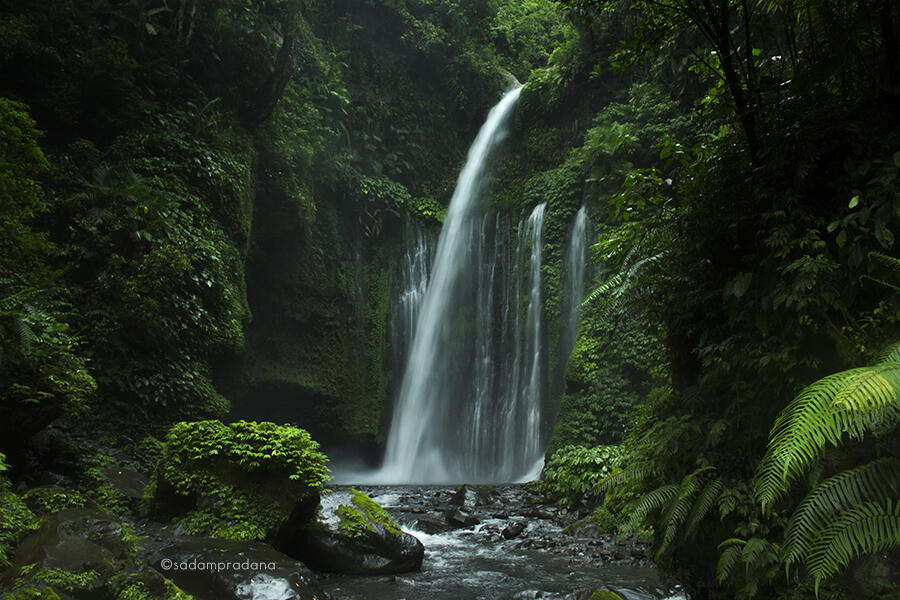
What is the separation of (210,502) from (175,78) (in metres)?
10.8

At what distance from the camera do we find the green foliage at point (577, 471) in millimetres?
9438

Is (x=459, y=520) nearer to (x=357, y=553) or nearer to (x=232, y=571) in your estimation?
(x=357, y=553)

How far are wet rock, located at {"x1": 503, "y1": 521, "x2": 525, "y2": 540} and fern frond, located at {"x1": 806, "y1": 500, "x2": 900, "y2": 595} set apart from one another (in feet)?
18.6

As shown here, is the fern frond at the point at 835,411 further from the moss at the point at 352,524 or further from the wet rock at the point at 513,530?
the wet rock at the point at 513,530

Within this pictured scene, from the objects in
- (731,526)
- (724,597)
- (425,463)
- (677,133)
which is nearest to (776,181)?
(731,526)

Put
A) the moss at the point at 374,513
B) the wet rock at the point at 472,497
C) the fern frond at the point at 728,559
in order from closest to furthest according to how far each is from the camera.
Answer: the fern frond at the point at 728,559
the moss at the point at 374,513
the wet rock at the point at 472,497

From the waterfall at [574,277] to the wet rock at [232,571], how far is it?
10524 millimetres

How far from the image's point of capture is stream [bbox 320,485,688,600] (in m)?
5.35

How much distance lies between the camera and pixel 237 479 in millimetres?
5977

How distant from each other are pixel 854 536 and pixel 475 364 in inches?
563

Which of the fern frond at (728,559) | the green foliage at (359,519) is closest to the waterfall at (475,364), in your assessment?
the green foliage at (359,519)

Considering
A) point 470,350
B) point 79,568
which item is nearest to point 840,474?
point 79,568

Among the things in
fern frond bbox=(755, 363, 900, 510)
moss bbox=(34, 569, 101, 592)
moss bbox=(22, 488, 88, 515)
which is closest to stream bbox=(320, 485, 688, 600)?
moss bbox=(34, 569, 101, 592)

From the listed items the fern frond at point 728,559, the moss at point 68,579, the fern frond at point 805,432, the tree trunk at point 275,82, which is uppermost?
the tree trunk at point 275,82
